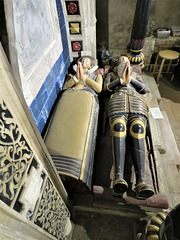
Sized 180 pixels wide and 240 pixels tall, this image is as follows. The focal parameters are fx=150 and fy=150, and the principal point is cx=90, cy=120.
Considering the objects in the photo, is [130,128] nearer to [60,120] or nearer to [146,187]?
[146,187]

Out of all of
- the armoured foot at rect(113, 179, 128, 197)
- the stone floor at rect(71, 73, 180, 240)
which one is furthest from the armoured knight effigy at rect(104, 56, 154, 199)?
the stone floor at rect(71, 73, 180, 240)

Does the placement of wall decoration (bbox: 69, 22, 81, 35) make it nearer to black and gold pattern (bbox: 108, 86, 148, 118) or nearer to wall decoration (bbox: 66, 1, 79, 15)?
wall decoration (bbox: 66, 1, 79, 15)

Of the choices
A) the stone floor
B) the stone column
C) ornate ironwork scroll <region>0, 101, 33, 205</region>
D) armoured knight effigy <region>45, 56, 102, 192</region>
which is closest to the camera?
ornate ironwork scroll <region>0, 101, 33, 205</region>

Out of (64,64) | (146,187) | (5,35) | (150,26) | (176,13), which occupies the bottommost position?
(146,187)

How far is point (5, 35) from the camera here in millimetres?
784

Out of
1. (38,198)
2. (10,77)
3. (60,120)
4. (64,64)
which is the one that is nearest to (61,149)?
(60,120)

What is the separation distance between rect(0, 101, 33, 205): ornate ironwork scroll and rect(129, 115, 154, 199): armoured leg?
1364mm

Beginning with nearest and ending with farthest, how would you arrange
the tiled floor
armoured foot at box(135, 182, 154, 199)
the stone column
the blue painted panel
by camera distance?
armoured foot at box(135, 182, 154, 199) → the blue painted panel → the stone column → the tiled floor

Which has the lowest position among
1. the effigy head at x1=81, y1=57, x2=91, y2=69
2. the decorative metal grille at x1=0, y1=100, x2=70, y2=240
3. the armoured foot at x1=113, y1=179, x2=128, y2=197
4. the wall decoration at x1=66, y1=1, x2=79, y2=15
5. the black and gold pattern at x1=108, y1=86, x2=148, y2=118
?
the armoured foot at x1=113, y1=179, x2=128, y2=197

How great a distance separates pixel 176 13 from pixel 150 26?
A: 2.36ft

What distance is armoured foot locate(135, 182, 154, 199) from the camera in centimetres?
166

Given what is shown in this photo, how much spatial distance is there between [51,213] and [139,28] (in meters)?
3.72

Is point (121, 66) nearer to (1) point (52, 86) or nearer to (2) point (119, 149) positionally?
(1) point (52, 86)

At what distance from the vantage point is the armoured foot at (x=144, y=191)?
5.45 ft
